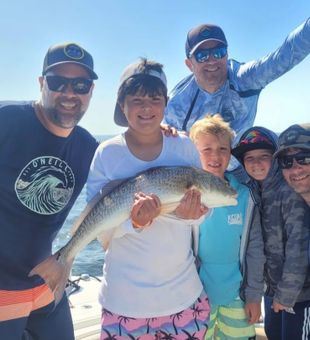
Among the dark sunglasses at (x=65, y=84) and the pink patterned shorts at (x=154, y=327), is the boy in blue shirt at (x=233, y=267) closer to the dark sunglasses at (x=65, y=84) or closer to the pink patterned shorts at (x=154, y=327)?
the pink patterned shorts at (x=154, y=327)

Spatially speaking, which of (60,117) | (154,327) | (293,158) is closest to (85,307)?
(154,327)

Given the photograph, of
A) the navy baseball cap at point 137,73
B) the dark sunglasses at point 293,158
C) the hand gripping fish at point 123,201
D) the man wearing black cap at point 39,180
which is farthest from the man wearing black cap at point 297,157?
the man wearing black cap at point 39,180

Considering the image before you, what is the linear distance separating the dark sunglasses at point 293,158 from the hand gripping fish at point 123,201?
0.66 m

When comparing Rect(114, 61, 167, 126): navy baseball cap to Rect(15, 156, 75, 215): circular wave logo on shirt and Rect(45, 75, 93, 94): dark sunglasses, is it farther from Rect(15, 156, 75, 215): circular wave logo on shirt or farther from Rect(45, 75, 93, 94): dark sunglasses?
Rect(15, 156, 75, 215): circular wave logo on shirt

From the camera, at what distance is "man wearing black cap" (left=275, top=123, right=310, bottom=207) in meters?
3.22

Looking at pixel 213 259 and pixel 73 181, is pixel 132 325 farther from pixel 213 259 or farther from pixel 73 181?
pixel 73 181

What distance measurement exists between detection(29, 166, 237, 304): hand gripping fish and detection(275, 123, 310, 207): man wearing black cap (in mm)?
672

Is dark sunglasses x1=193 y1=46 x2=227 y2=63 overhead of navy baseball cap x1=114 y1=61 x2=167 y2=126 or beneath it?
overhead

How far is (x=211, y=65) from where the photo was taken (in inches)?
171

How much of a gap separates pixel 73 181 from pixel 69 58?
1.10m

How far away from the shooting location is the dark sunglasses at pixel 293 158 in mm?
3221

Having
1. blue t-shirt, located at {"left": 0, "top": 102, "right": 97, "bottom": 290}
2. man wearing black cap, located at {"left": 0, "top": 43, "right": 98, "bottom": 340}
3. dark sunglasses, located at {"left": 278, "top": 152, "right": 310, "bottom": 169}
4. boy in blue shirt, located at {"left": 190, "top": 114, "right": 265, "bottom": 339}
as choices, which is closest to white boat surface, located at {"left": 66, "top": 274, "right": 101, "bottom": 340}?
man wearing black cap, located at {"left": 0, "top": 43, "right": 98, "bottom": 340}

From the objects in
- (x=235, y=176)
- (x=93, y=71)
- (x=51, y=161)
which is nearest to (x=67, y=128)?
(x=51, y=161)

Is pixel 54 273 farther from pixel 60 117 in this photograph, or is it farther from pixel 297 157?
pixel 297 157
